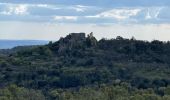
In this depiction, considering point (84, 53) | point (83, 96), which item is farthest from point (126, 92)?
point (84, 53)

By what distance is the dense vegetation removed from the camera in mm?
74438

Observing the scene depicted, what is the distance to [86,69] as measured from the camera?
323 feet

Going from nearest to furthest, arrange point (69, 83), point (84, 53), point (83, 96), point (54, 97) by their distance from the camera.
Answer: point (83, 96)
point (54, 97)
point (69, 83)
point (84, 53)

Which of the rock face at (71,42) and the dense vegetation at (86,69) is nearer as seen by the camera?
the dense vegetation at (86,69)

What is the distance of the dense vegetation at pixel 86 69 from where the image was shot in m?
74.4

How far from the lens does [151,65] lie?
4006 inches

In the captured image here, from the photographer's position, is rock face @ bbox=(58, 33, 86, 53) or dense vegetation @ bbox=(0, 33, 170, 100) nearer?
dense vegetation @ bbox=(0, 33, 170, 100)

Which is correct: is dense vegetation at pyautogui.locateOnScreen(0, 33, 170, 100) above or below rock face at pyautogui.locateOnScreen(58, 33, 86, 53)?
below

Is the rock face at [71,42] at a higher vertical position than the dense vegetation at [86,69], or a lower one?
higher

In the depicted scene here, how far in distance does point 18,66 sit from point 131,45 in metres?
19.6

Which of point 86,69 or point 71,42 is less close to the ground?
point 71,42

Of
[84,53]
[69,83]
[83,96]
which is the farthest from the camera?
[84,53]

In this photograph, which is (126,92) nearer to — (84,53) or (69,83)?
(69,83)

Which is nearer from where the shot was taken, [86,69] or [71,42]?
[86,69]
